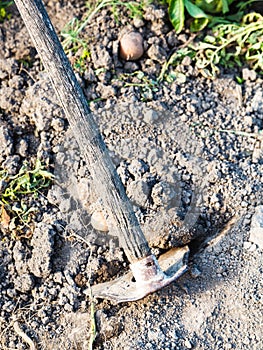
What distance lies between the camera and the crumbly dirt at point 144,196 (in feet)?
7.32

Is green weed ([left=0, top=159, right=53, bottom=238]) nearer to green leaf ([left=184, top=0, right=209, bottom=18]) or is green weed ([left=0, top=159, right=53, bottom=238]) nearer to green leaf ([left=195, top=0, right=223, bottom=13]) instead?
green leaf ([left=184, top=0, right=209, bottom=18])

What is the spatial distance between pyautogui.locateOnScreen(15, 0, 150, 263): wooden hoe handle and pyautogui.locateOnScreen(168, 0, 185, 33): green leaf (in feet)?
2.72

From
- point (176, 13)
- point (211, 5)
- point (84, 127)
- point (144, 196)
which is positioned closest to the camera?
point (84, 127)

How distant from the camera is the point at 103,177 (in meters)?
2.14

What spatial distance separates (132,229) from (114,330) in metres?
0.37

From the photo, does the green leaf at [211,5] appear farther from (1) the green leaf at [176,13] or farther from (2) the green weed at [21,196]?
(2) the green weed at [21,196]

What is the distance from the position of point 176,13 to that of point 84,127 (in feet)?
3.01

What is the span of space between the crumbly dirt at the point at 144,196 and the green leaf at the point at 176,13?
5cm

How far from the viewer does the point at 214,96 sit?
269 cm

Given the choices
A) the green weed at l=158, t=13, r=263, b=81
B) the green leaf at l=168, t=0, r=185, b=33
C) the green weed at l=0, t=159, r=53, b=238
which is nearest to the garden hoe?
the green weed at l=0, t=159, r=53, b=238

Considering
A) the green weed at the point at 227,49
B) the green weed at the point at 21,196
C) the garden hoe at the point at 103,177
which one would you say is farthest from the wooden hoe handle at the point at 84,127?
the green weed at the point at 227,49

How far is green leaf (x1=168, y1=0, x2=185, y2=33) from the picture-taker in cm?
272

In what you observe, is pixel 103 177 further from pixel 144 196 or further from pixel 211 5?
pixel 211 5

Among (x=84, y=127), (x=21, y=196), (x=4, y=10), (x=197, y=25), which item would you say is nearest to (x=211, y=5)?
(x=197, y=25)
